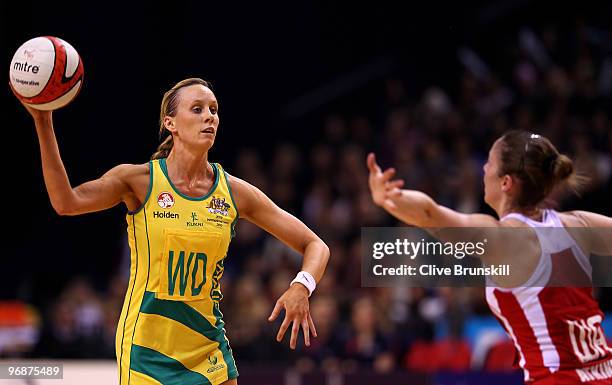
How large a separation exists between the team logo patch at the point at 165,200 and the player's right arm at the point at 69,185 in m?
0.15

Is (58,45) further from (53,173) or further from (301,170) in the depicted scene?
(301,170)

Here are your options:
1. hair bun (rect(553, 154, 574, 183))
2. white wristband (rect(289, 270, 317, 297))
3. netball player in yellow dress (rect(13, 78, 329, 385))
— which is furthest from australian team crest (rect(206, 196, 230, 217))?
hair bun (rect(553, 154, 574, 183))

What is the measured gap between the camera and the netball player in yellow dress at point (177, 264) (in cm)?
462

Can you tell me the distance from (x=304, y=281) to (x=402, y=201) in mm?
762

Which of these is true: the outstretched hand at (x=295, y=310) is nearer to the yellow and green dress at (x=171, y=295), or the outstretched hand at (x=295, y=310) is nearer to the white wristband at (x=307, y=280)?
the white wristband at (x=307, y=280)

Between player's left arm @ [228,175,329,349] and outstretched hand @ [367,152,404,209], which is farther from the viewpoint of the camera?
outstretched hand @ [367,152,404,209]

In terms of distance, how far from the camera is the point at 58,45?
4.73 metres

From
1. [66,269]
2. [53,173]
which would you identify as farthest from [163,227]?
[66,269]

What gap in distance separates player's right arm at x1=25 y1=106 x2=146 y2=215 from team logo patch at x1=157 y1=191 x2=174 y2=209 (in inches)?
5.9

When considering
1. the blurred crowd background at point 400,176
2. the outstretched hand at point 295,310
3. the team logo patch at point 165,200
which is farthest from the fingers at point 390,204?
the blurred crowd background at point 400,176

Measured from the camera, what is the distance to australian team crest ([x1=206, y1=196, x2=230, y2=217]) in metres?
4.85

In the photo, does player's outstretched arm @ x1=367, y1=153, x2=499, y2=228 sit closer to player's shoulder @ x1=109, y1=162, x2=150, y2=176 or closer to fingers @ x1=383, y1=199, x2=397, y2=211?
fingers @ x1=383, y1=199, x2=397, y2=211

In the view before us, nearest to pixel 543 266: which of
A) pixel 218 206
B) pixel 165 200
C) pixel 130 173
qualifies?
pixel 218 206

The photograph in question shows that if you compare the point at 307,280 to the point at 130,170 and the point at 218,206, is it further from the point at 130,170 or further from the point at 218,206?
the point at 130,170
